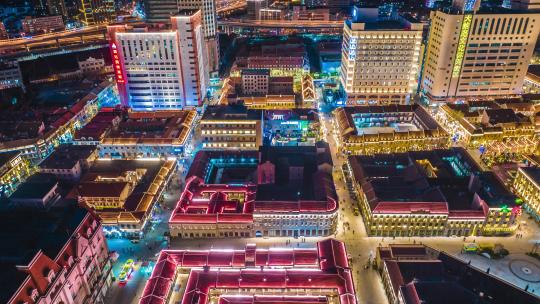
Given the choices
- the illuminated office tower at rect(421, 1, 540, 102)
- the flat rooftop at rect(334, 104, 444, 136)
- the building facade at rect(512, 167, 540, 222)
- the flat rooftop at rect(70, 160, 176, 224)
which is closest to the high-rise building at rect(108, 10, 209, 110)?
the flat rooftop at rect(70, 160, 176, 224)

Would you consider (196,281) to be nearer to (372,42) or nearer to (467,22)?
(372,42)

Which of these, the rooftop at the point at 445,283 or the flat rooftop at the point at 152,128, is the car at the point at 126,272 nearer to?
the flat rooftop at the point at 152,128

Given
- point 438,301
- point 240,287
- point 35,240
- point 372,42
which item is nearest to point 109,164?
point 35,240

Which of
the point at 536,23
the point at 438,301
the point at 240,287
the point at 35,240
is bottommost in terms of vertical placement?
the point at 240,287

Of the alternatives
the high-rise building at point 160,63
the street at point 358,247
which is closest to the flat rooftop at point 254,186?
the street at point 358,247

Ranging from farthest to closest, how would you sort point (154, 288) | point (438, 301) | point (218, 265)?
point (218, 265), point (154, 288), point (438, 301)

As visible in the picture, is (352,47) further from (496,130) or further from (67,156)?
(67,156)

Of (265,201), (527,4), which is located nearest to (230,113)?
(265,201)

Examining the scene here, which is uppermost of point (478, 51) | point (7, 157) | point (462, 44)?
point (462, 44)
